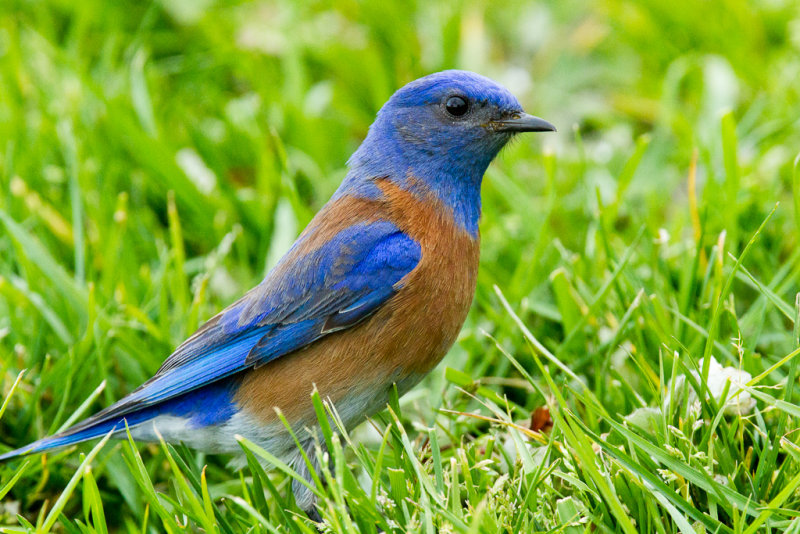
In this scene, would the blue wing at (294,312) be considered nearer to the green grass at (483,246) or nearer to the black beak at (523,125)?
the green grass at (483,246)

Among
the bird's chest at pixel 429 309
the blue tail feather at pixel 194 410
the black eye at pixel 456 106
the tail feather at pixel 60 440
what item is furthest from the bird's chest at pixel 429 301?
the tail feather at pixel 60 440

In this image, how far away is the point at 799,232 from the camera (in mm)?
3422

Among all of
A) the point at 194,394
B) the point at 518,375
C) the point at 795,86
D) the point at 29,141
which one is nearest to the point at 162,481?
the point at 194,394

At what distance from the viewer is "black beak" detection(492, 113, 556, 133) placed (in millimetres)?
3426

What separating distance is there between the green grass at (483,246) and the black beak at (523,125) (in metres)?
0.45

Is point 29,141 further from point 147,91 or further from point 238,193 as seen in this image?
point 238,193

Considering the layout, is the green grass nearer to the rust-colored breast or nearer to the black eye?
the rust-colored breast

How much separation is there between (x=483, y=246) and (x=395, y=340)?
1574 mm

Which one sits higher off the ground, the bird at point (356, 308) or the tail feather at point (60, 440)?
the bird at point (356, 308)

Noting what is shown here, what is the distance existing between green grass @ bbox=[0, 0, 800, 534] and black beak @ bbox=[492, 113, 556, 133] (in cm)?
45

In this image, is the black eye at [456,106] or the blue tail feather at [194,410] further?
the black eye at [456,106]

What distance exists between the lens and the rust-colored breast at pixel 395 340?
3086 mm

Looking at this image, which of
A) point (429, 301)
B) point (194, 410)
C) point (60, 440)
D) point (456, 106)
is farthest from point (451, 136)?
point (60, 440)

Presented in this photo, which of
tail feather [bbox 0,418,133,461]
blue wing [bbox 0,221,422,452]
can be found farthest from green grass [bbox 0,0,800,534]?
blue wing [bbox 0,221,422,452]
